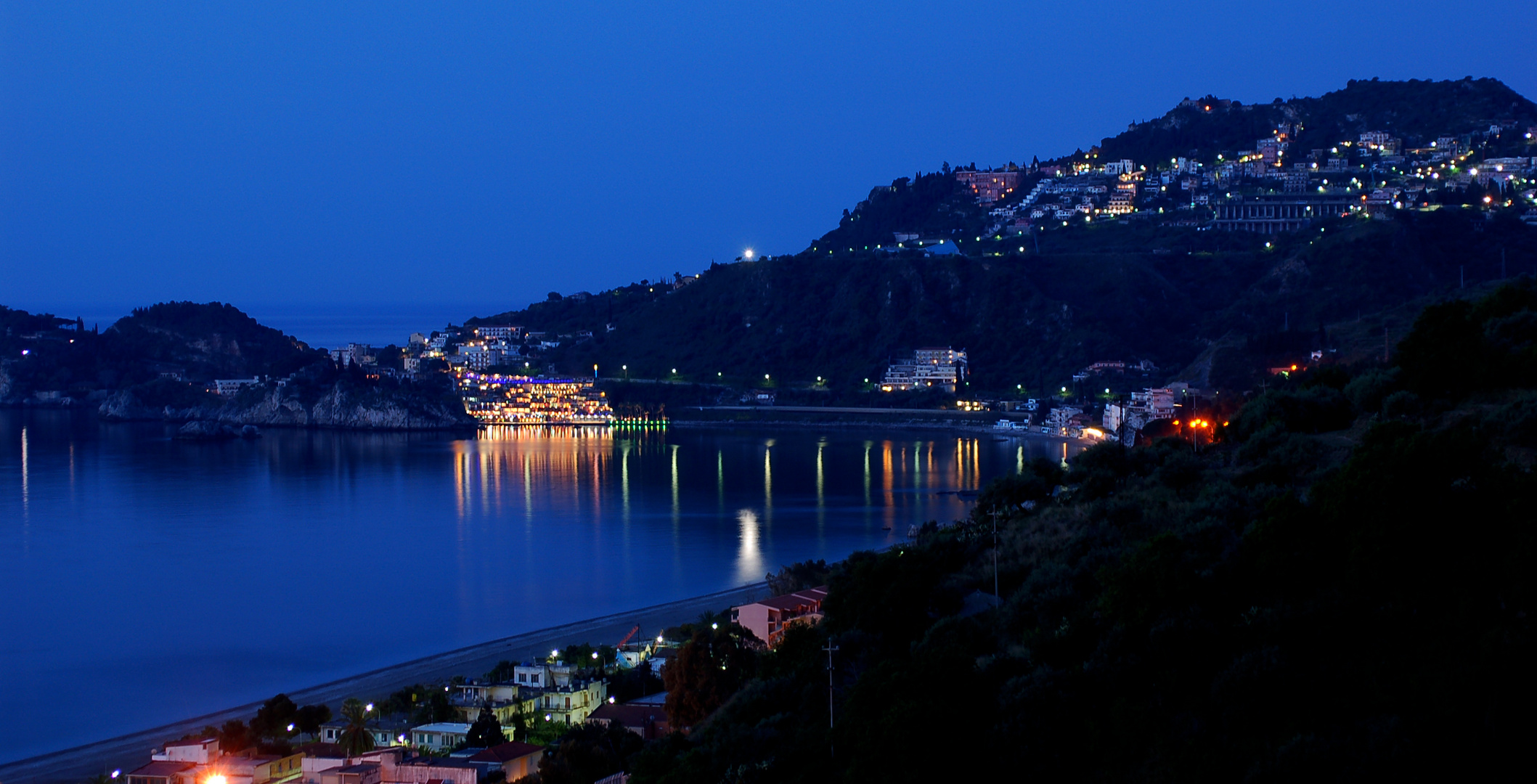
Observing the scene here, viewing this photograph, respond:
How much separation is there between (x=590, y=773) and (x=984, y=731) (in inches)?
121

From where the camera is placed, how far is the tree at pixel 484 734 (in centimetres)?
937

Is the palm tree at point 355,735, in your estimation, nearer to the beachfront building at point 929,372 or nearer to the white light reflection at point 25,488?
the white light reflection at point 25,488

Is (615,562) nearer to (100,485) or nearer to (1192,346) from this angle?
(100,485)

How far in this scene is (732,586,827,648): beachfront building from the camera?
11430mm

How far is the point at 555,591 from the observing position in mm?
17109

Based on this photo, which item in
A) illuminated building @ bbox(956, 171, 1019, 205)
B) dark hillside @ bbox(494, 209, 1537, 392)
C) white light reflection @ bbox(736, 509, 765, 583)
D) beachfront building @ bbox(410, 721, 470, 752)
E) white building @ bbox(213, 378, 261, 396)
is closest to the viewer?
beachfront building @ bbox(410, 721, 470, 752)

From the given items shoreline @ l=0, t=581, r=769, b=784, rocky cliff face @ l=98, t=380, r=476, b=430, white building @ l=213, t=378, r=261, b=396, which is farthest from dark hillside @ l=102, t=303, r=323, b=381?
shoreline @ l=0, t=581, r=769, b=784

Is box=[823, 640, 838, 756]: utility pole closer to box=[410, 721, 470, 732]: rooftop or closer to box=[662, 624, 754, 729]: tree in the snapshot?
box=[662, 624, 754, 729]: tree

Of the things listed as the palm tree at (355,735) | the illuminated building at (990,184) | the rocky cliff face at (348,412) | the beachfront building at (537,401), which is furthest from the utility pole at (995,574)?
the illuminated building at (990,184)

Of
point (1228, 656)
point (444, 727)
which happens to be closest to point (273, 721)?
point (444, 727)

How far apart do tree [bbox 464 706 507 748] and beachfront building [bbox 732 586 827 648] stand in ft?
7.91

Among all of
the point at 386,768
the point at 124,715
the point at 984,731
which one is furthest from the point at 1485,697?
the point at 124,715

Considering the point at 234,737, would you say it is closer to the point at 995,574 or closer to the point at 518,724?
the point at 518,724

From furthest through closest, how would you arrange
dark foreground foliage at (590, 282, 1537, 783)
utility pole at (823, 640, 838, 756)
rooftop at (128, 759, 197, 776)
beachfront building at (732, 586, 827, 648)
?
beachfront building at (732, 586, 827, 648) < rooftop at (128, 759, 197, 776) < utility pole at (823, 640, 838, 756) < dark foreground foliage at (590, 282, 1537, 783)
